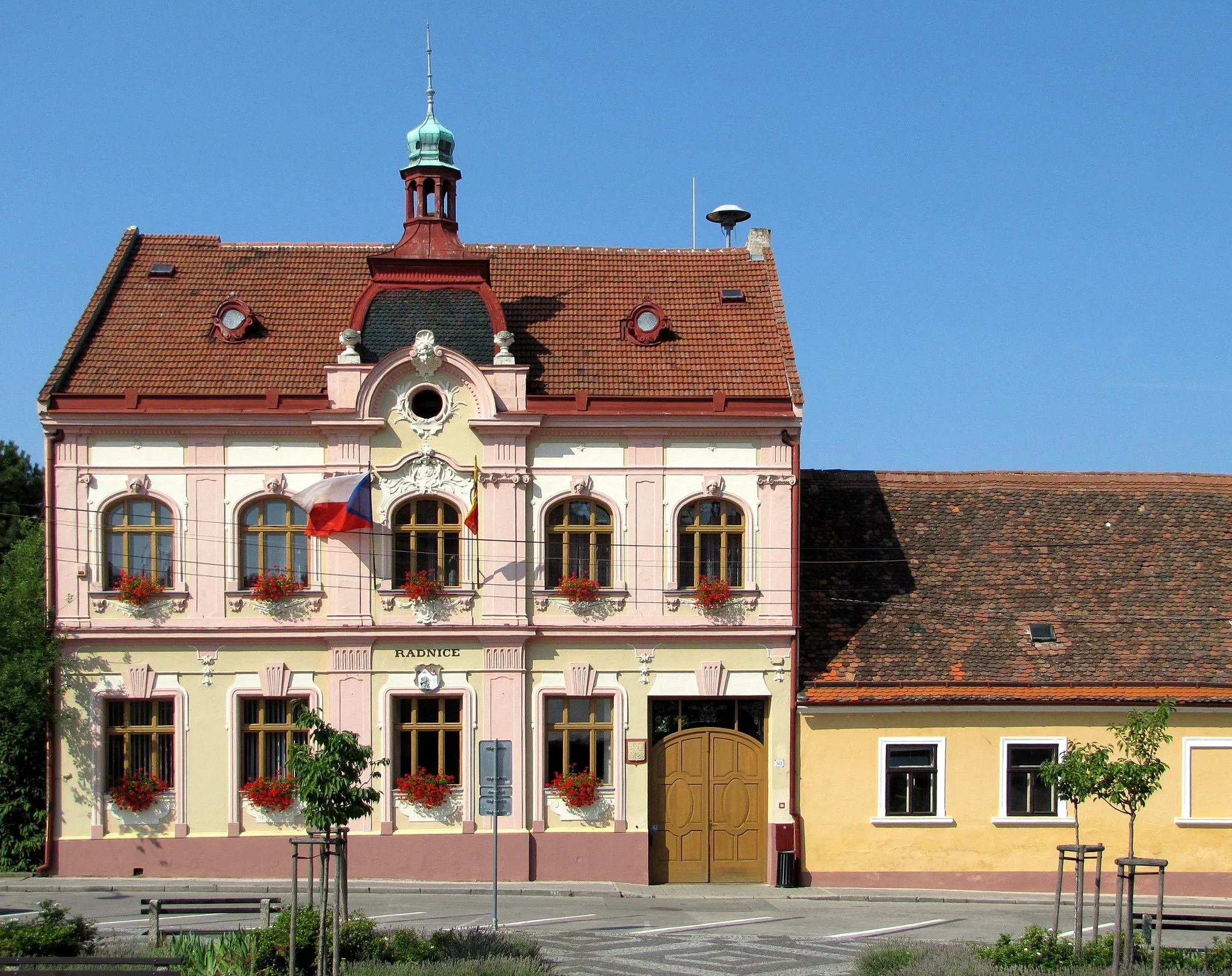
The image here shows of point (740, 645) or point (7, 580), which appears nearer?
point (740, 645)

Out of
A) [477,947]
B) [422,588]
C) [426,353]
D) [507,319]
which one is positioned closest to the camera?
[477,947]

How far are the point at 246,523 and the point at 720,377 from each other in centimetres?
869

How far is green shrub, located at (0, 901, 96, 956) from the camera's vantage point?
1686cm

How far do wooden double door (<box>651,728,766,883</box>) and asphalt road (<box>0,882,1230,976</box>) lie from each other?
1012 mm

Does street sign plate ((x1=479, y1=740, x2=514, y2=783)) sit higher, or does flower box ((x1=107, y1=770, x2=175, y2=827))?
street sign plate ((x1=479, y1=740, x2=514, y2=783))

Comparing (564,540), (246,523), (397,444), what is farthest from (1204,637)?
(246,523)

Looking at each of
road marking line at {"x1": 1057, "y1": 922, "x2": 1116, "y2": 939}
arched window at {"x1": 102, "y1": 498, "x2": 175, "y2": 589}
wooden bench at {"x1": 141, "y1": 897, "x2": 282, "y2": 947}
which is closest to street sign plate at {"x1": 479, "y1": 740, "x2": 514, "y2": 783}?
wooden bench at {"x1": 141, "y1": 897, "x2": 282, "y2": 947}

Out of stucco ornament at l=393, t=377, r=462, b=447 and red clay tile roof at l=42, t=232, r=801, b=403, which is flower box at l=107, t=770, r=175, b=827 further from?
stucco ornament at l=393, t=377, r=462, b=447

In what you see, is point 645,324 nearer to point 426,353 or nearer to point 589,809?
point 426,353

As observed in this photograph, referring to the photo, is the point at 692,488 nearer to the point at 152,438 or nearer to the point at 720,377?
the point at 720,377

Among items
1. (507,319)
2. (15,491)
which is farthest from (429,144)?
(15,491)

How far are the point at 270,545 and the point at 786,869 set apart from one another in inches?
410

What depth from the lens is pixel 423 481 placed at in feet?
88.1

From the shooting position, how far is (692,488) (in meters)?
27.1
